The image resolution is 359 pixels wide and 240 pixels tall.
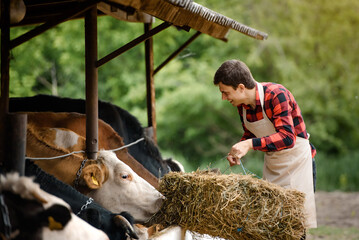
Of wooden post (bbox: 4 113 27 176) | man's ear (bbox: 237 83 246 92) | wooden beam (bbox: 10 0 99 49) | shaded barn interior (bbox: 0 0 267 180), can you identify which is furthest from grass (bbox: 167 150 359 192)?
wooden post (bbox: 4 113 27 176)

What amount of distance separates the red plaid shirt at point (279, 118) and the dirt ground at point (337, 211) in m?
4.26

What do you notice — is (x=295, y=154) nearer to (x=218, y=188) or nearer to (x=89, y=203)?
(x=218, y=188)

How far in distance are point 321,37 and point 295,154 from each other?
12.3m

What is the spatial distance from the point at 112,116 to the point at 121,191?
5.89 ft

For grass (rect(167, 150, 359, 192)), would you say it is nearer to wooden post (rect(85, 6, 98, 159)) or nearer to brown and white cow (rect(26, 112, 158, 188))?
brown and white cow (rect(26, 112, 158, 188))

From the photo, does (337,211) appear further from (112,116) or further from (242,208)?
(242,208)

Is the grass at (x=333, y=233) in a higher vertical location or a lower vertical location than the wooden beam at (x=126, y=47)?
lower

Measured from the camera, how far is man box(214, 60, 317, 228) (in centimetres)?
342

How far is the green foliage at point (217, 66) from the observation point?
13281 mm

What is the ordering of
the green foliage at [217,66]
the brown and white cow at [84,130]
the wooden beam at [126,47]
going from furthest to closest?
1. the green foliage at [217,66]
2. the brown and white cow at [84,130]
3. the wooden beam at [126,47]

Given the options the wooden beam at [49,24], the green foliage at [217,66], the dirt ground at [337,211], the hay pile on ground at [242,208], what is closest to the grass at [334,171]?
the green foliage at [217,66]

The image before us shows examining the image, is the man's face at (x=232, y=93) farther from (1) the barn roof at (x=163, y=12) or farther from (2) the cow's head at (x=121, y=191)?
(2) the cow's head at (x=121, y=191)

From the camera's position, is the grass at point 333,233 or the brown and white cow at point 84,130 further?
the grass at point 333,233

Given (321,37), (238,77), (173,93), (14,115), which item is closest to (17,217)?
(14,115)
